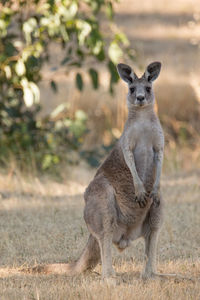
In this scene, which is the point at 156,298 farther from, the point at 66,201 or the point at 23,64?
the point at 23,64

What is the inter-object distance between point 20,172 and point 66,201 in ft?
4.10

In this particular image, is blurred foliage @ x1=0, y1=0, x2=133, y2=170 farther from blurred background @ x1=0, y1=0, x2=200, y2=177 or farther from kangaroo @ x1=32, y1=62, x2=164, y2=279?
kangaroo @ x1=32, y1=62, x2=164, y2=279

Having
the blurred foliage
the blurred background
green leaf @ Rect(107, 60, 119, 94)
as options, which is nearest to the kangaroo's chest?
the blurred background

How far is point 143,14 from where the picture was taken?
16.7 meters

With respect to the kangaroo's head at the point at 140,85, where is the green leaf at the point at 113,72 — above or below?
above

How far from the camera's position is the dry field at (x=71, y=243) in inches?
164

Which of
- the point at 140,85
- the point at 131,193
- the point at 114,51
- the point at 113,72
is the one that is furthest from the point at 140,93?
the point at 113,72

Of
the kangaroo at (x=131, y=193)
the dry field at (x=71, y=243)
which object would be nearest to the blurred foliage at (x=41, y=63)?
the dry field at (x=71, y=243)

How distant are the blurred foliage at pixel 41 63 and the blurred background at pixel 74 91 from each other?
11mm

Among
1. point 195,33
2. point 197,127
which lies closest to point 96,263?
point 197,127

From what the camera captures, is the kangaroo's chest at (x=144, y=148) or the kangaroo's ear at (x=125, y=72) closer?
the kangaroo's chest at (x=144, y=148)

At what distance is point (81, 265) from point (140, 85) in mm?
1339

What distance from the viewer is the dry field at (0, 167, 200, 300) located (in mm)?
4168

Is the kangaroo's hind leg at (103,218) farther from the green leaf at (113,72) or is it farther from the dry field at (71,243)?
the green leaf at (113,72)
